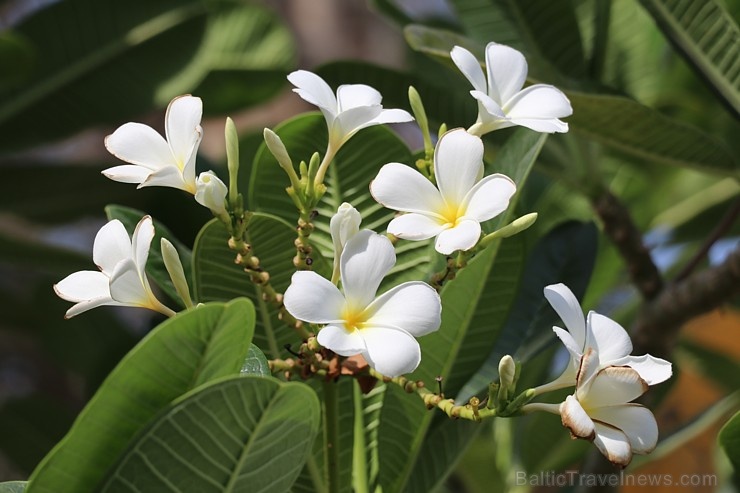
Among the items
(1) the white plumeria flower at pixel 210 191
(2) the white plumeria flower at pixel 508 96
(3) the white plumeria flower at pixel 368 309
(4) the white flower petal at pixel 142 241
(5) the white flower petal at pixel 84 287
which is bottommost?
(5) the white flower petal at pixel 84 287

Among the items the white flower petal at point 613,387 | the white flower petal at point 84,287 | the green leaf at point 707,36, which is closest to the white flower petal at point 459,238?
the white flower petal at point 613,387

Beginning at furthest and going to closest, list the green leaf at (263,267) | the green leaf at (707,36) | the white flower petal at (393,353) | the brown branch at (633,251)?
the brown branch at (633,251)
the green leaf at (707,36)
the green leaf at (263,267)
the white flower petal at (393,353)

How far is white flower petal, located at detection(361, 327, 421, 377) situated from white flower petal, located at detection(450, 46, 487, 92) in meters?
0.20

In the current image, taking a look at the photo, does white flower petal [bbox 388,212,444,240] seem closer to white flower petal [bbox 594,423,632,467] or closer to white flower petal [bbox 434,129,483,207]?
white flower petal [bbox 434,129,483,207]

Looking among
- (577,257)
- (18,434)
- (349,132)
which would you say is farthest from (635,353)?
(18,434)

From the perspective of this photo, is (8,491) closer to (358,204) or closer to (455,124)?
(358,204)

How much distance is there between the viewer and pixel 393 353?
511 mm

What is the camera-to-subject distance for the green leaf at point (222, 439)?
21.0 inches

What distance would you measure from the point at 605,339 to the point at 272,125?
111 centimetres

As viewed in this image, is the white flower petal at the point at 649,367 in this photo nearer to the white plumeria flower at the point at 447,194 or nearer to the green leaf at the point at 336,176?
the white plumeria flower at the point at 447,194

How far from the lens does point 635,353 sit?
3.51 ft

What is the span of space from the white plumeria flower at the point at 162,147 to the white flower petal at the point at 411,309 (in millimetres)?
161

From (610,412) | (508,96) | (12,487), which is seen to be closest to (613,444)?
(610,412)

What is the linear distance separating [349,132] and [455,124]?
1.55 feet
